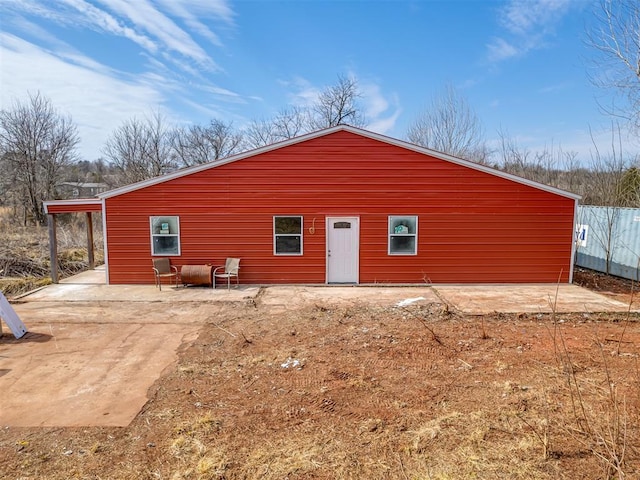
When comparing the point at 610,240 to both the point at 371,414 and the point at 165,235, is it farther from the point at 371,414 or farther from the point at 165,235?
the point at 165,235

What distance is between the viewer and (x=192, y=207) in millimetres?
10289

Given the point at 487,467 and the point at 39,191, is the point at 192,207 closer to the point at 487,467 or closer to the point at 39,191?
the point at 487,467

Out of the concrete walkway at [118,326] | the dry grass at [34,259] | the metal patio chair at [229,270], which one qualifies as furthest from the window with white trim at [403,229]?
the dry grass at [34,259]

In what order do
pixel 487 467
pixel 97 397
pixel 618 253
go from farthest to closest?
pixel 618 253 < pixel 97 397 < pixel 487 467

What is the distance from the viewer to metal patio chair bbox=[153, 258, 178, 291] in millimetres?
9915

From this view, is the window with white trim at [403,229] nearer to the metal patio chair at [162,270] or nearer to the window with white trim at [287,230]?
the window with white trim at [287,230]

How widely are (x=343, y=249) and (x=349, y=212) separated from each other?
103 cm

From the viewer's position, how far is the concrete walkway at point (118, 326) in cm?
420

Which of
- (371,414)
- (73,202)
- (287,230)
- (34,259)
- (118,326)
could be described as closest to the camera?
(371,414)

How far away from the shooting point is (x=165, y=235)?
10344 millimetres

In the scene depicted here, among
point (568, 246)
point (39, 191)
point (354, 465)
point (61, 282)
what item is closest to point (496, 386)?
point (354, 465)

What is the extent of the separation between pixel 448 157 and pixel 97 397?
30.3 ft

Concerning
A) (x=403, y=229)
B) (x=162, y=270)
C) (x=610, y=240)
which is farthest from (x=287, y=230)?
(x=610, y=240)

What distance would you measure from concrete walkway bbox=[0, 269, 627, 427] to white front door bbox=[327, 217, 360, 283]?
557mm
